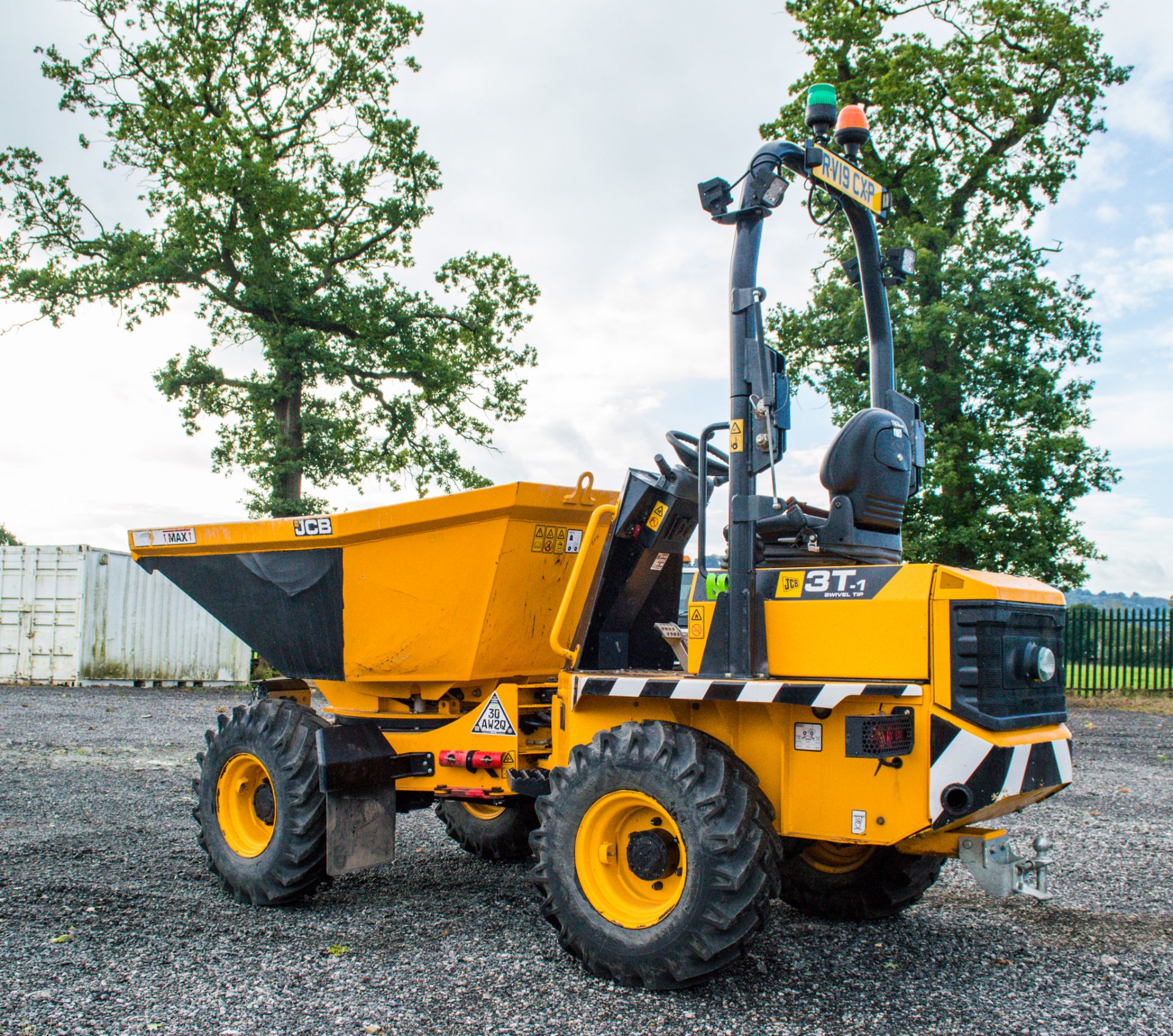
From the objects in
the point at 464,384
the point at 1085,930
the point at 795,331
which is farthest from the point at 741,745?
the point at 464,384

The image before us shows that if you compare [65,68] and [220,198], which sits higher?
[65,68]

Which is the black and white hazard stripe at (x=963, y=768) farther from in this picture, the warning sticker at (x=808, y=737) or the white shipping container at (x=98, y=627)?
the white shipping container at (x=98, y=627)

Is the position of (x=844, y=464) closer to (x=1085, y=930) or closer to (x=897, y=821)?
(x=897, y=821)

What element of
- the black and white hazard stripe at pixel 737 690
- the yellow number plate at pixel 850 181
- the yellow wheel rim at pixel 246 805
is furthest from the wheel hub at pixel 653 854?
the yellow number plate at pixel 850 181

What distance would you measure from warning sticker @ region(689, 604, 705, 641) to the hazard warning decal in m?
1.40

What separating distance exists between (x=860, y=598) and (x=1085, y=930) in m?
2.58

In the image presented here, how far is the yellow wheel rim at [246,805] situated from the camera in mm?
5832

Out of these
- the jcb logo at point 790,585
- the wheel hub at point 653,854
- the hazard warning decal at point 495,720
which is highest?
the jcb logo at point 790,585

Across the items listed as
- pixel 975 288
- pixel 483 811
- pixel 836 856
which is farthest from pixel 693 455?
pixel 975 288

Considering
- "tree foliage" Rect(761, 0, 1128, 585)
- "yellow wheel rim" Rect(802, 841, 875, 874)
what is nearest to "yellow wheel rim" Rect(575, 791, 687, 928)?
"yellow wheel rim" Rect(802, 841, 875, 874)

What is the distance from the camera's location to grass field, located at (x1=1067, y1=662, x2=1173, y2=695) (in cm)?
2086

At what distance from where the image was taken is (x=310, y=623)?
597 centimetres

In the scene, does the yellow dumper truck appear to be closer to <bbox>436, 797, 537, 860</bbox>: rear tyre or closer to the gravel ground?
the gravel ground

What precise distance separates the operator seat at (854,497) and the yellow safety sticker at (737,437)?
1.00 ft
